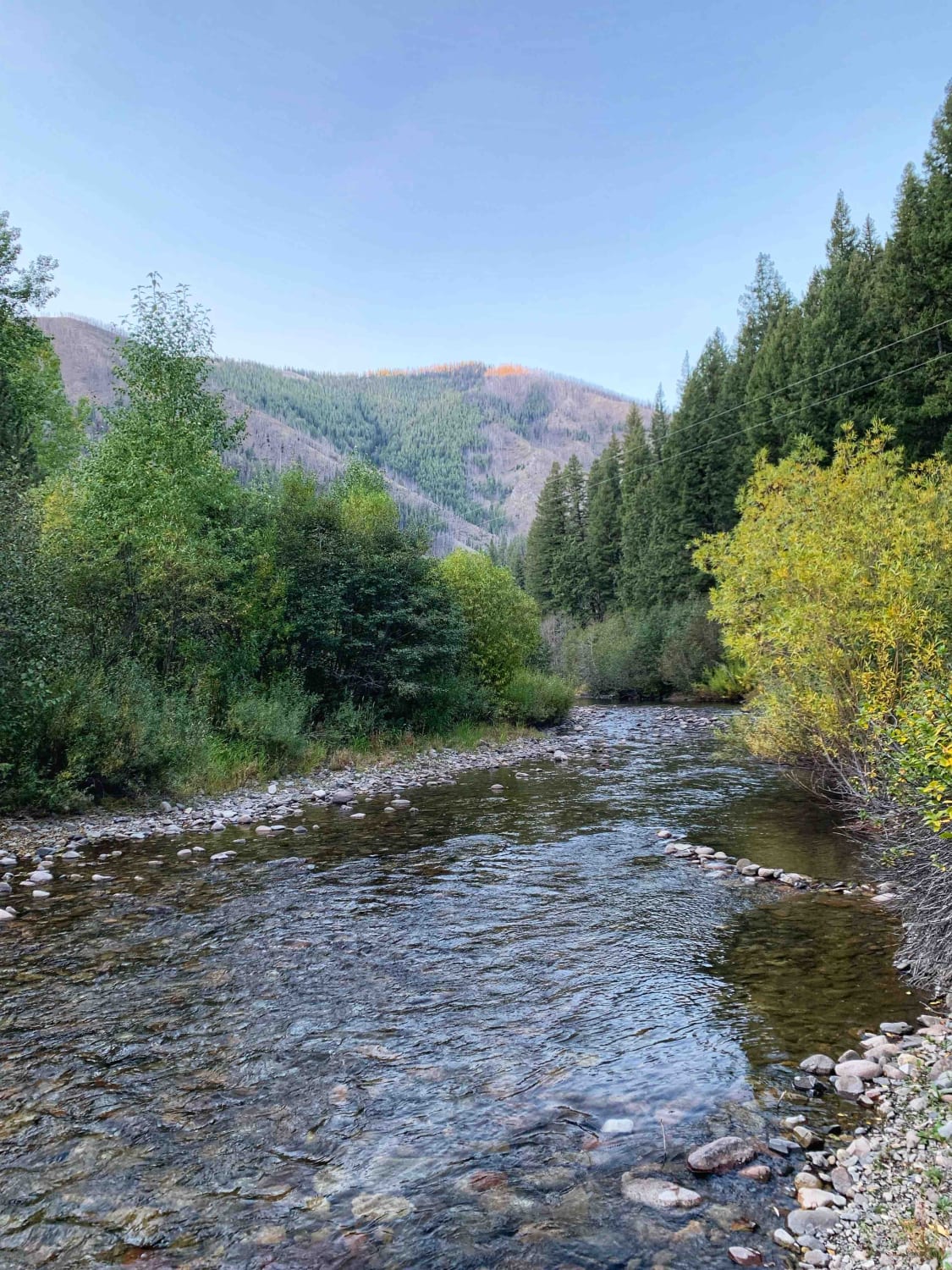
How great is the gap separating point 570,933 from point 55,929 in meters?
4.92

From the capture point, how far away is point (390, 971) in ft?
21.4

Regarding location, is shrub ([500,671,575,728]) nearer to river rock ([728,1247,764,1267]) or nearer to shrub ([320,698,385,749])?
shrub ([320,698,385,749])

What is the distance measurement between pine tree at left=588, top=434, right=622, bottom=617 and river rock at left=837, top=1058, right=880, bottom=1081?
215ft

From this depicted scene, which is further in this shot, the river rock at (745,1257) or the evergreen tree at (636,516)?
the evergreen tree at (636,516)

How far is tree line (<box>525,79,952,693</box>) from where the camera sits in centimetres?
3247

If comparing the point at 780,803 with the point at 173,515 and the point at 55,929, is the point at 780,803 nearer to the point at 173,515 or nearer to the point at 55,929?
the point at 55,929

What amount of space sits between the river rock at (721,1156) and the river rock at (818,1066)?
98 centimetres

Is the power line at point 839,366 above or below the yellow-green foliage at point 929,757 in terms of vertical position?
above

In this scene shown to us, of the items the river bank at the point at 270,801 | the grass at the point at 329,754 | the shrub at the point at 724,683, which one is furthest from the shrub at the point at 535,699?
the shrub at the point at 724,683

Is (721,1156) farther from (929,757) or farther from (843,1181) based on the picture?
(929,757)

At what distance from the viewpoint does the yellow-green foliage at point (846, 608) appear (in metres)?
9.33

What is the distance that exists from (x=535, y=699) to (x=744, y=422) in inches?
1170

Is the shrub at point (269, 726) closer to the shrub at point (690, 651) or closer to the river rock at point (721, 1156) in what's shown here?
the river rock at point (721, 1156)

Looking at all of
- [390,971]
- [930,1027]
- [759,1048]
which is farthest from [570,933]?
[930,1027]
